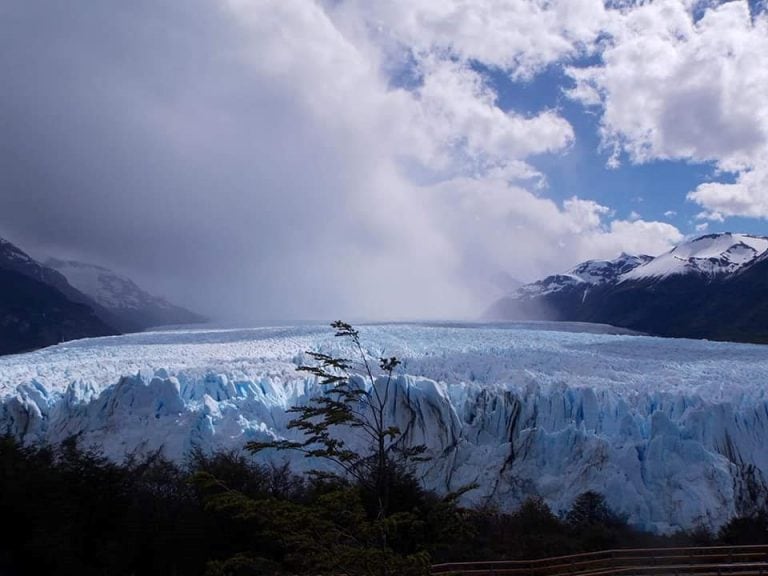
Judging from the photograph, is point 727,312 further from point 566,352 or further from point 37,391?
point 37,391

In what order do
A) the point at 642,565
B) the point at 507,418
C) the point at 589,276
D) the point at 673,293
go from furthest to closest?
the point at 589,276
the point at 673,293
the point at 507,418
the point at 642,565

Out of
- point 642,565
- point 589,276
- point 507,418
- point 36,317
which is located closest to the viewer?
point 642,565

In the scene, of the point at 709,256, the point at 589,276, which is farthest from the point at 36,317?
the point at 709,256

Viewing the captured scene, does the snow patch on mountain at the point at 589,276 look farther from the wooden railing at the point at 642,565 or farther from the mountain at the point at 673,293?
the wooden railing at the point at 642,565

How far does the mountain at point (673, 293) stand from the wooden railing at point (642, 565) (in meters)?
76.5

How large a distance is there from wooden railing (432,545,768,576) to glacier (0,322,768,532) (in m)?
3.73

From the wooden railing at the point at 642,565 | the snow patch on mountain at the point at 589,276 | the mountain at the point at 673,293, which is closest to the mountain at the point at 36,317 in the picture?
the mountain at the point at 673,293

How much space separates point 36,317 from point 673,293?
116 m

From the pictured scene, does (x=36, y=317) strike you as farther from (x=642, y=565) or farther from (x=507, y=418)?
(x=642, y=565)

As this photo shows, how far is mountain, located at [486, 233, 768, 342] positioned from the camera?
96.2 m

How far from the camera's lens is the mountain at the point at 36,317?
10738cm

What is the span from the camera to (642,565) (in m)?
13.7

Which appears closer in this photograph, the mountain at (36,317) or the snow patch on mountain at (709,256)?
the mountain at (36,317)

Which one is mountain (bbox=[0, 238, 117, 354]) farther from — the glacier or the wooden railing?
the wooden railing
